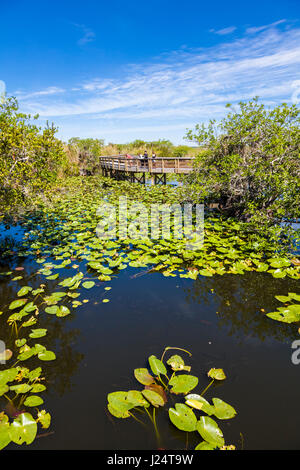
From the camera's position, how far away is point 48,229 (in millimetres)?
7211

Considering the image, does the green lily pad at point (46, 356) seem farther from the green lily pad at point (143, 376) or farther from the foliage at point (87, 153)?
the foliage at point (87, 153)

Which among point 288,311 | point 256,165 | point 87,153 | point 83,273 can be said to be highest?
point 87,153

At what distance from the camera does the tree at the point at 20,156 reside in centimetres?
466

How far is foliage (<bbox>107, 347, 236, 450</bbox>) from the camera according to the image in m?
1.87

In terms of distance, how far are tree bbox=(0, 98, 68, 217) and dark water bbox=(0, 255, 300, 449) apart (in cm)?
199

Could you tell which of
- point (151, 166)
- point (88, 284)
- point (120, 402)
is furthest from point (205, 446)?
point (151, 166)

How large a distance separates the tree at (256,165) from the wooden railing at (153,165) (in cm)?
401

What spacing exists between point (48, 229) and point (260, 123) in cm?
717

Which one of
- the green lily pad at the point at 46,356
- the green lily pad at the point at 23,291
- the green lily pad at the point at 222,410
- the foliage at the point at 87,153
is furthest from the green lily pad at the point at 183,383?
the foliage at the point at 87,153

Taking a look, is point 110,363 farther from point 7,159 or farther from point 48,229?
point 48,229

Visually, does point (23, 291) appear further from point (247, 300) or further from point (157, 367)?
point (247, 300)

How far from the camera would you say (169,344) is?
9.55ft

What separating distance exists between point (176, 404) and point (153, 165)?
576 inches

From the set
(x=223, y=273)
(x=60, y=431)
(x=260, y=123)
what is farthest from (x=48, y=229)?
(x=260, y=123)
